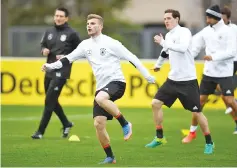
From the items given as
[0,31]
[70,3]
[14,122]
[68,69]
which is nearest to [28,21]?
[70,3]

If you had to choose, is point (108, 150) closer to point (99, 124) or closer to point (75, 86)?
point (99, 124)

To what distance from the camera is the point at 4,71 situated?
82.5 ft

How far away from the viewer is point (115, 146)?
1642cm

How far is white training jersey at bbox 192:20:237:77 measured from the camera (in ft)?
55.4

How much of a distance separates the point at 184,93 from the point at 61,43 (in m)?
2.88

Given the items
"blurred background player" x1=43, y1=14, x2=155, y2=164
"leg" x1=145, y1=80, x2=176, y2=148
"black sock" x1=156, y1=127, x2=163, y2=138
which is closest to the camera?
"blurred background player" x1=43, y1=14, x2=155, y2=164

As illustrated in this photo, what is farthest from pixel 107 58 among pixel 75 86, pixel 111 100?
pixel 75 86

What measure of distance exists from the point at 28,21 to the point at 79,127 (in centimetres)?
2483

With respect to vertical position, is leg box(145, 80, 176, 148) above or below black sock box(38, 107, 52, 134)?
above

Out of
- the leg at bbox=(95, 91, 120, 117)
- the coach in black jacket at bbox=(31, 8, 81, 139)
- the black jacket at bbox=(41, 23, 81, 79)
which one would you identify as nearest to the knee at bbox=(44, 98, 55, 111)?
the coach in black jacket at bbox=(31, 8, 81, 139)

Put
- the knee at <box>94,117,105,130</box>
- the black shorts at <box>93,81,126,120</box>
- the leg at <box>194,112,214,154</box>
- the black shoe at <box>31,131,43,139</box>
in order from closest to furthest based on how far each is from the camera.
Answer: the knee at <box>94,117,105,130</box>, the black shorts at <box>93,81,126,120</box>, the leg at <box>194,112,214,154</box>, the black shoe at <box>31,131,43,139</box>

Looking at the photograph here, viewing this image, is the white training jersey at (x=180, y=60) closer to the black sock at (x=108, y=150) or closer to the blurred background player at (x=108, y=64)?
the blurred background player at (x=108, y=64)

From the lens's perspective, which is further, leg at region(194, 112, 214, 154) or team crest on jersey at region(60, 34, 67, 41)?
team crest on jersey at region(60, 34, 67, 41)

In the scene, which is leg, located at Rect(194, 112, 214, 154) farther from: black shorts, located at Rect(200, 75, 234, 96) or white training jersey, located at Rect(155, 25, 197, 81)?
black shorts, located at Rect(200, 75, 234, 96)
